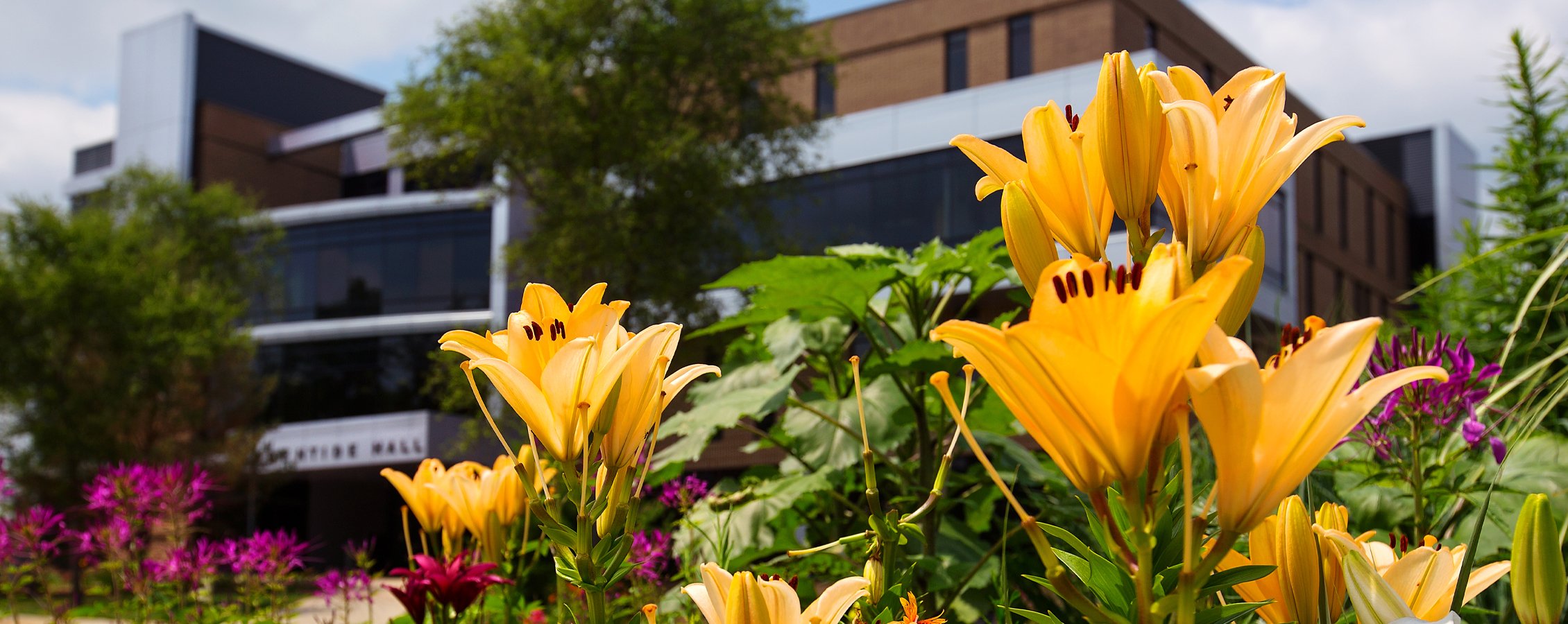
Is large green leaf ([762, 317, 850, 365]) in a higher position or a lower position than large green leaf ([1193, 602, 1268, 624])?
higher

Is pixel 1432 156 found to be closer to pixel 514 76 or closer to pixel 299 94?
pixel 514 76

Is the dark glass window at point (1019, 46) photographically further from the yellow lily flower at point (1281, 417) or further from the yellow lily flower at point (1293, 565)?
the yellow lily flower at point (1281, 417)

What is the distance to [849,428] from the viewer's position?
8.48 feet

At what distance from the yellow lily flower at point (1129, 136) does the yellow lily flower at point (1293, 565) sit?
296mm

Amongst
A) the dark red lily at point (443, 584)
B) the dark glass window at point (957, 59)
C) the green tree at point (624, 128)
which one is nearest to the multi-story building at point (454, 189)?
the dark glass window at point (957, 59)

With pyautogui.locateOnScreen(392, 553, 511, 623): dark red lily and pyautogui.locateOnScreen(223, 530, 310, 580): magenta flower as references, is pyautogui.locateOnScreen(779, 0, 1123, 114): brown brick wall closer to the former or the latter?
pyautogui.locateOnScreen(223, 530, 310, 580): magenta flower

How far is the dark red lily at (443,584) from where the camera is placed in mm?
1862

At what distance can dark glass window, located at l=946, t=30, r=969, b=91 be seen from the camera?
96.3 feet

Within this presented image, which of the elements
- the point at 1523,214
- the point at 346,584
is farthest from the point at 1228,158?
the point at 1523,214

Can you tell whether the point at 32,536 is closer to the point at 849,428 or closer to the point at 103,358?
the point at 849,428

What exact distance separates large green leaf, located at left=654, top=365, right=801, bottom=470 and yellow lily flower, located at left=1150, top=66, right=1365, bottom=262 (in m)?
1.60

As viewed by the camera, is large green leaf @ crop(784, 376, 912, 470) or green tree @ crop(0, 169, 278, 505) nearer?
large green leaf @ crop(784, 376, 912, 470)

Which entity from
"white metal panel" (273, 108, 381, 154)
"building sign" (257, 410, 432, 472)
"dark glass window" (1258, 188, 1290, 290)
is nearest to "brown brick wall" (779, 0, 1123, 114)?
"dark glass window" (1258, 188, 1290, 290)

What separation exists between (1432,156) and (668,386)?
47.9 metres
